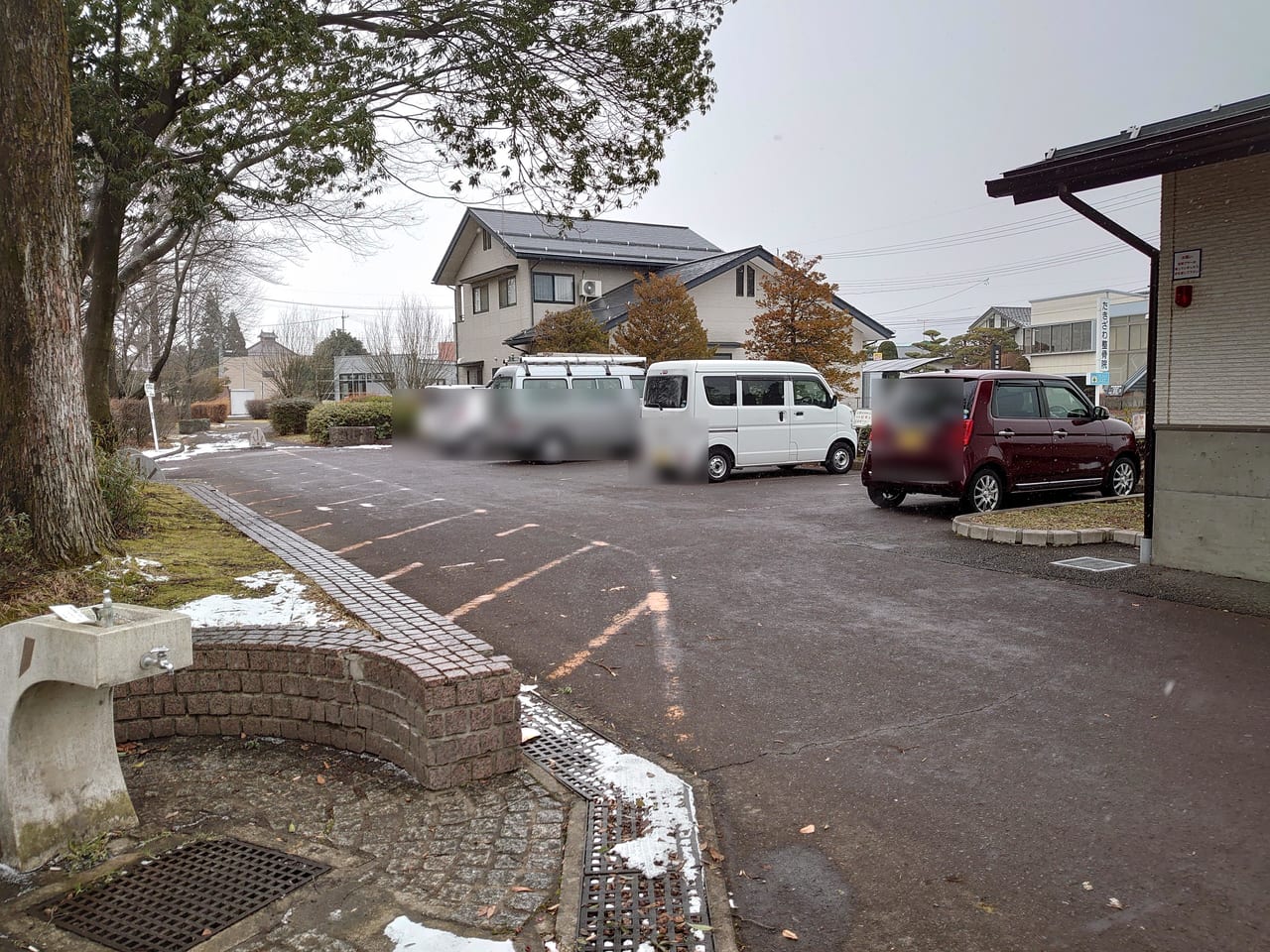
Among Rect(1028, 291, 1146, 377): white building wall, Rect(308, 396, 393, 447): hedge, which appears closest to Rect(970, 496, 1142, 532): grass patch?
Rect(308, 396, 393, 447): hedge

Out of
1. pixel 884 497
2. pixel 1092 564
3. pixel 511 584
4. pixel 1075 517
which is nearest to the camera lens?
pixel 511 584

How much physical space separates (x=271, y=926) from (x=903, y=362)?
42683 mm

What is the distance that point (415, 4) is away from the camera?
10.9 meters

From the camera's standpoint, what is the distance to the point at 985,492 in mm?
11227

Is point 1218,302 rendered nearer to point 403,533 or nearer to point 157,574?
point 403,533

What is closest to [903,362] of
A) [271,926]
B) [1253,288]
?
[1253,288]

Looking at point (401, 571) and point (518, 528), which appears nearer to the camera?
point (401, 571)

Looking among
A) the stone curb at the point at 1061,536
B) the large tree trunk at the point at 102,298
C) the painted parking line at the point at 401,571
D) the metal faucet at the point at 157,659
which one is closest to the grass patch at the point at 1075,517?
the stone curb at the point at 1061,536

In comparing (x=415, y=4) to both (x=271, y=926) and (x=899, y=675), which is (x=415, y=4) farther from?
(x=271, y=926)

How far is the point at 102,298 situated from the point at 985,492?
13233 millimetres

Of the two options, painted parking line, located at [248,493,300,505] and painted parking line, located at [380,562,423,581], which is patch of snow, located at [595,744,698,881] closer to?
painted parking line, located at [380,562,423,581]

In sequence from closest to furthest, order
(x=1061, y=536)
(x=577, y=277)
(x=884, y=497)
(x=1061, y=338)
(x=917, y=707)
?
(x=917, y=707) < (x=1061, y=536) < (x=884, y=497) < (x=577, y=277) < (x=1061, y=338)

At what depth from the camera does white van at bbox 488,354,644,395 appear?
21188mm

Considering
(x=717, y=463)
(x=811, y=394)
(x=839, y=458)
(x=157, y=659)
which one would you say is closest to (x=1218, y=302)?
(x=157, y=659)
